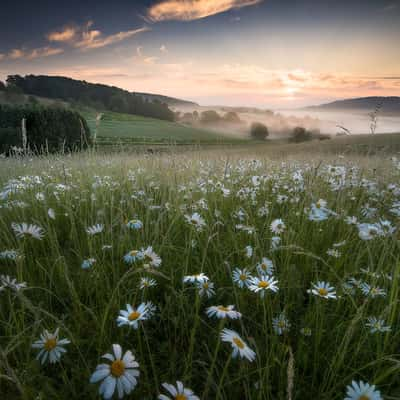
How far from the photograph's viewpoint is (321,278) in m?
1.85

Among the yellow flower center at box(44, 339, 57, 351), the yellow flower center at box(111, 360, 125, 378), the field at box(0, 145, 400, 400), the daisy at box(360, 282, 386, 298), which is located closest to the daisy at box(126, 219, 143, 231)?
the field at box(0, 145, 400, 400)

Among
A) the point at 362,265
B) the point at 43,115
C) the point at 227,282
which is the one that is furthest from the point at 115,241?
the point at 43,115

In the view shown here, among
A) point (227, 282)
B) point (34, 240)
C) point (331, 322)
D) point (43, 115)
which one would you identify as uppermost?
point (43, 115)

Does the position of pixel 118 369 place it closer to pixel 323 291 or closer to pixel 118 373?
pixel 118 373

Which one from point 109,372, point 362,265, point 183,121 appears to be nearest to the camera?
point 109,372

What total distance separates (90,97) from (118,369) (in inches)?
2671

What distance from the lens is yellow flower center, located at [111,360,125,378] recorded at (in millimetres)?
794

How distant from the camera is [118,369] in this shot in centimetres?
80

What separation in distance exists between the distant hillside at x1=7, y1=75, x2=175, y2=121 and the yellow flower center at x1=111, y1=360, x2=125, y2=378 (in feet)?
201

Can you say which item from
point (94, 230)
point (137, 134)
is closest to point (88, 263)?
point (94, 230)

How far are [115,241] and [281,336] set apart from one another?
143cm

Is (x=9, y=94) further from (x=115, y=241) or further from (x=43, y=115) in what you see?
(x=115, y=241)

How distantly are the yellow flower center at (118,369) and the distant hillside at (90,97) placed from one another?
61307mm

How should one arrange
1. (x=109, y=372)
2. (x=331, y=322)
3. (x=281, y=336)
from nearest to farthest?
(x=109, y=372), (x=281, y=336), (x=331, y=322)
